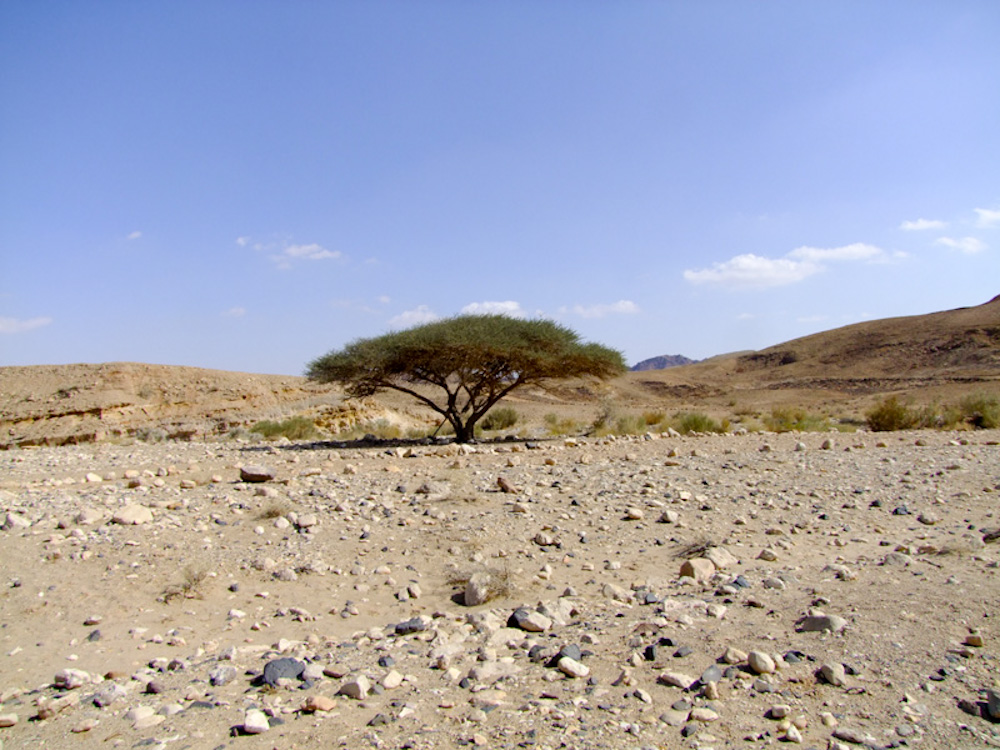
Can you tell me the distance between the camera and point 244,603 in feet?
18.0

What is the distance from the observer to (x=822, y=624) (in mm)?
4125

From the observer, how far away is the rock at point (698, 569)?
5.54 metres

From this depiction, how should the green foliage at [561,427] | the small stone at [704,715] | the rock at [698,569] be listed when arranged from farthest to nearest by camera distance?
the green foliage at [561,427], the rock at [698,569], the small stone at [704,715]

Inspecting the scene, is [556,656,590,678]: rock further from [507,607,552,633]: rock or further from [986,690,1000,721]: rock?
[986,690,1000,721]: rock

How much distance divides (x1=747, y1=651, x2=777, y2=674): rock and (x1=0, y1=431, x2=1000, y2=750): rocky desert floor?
0.01 metres

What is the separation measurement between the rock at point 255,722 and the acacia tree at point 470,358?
12.6m

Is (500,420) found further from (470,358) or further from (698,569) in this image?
(698,569)

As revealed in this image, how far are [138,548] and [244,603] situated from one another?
1.78m

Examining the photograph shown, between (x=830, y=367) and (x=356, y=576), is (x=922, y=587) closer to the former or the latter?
(x=356, y=576)

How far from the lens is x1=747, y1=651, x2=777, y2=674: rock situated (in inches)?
143

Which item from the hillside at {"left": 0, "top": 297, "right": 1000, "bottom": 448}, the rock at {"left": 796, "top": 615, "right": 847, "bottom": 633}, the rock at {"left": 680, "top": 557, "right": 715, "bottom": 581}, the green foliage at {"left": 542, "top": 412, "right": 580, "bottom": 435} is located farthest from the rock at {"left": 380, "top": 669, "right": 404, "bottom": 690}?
the green foliage at {"left": 542, "top": 412, "right": 580, "bottom": 435}

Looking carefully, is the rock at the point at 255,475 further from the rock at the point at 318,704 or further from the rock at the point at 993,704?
the rock at the point at 993,704

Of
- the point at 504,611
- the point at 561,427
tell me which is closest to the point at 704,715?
the point at 504,611

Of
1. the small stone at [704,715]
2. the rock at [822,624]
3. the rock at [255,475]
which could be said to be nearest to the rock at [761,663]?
the small stone at [704,715]
